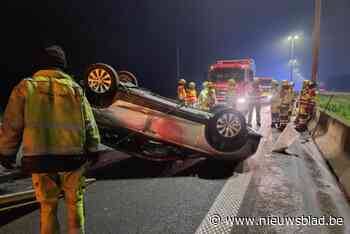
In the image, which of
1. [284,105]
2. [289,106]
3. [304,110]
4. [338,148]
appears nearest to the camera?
[338,148]

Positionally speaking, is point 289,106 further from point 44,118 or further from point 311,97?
point 44,118

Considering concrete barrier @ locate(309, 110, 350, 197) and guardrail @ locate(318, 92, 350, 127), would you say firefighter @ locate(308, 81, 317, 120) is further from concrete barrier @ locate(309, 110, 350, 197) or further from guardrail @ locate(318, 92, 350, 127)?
concrete barrier @ locate(309, 110, 350, 197)

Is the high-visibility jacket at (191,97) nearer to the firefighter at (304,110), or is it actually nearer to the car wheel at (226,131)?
the firefighter at (304,110)

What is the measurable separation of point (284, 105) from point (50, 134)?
8.99 metres

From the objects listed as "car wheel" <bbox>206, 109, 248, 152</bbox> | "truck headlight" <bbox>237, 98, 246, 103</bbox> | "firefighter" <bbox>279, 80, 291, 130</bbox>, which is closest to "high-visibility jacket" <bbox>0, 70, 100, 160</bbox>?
"car wheel" <bbox>206, 109, 248, 152</bbox>

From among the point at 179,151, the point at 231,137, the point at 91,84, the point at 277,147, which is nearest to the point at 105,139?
the point at 91,84

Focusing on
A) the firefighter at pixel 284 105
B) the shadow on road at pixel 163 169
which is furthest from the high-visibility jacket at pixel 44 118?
the firefighter at pixel 284 105

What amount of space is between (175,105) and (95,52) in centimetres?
3913

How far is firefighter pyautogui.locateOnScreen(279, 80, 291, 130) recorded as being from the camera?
973 centimetres

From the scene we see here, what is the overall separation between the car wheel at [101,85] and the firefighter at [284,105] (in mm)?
6600

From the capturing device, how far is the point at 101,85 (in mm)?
4992

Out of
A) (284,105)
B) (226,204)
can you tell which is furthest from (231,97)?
(226,204)

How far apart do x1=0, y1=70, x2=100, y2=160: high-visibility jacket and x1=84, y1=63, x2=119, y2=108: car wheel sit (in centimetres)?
259

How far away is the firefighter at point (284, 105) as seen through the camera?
31.9ft
